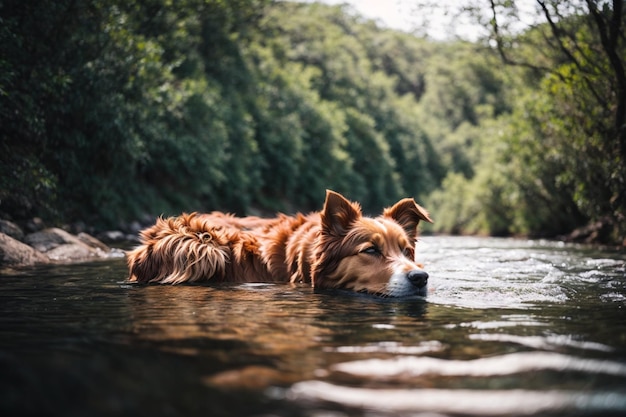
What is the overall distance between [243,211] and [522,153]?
15.9 m

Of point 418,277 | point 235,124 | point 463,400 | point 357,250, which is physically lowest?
point 463,400

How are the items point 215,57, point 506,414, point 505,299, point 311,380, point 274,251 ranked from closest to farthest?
point 506,414 → point 311,380 → point 505,299 → point 274,251 → point 215,57

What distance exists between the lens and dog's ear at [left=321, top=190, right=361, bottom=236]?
6.75 metres

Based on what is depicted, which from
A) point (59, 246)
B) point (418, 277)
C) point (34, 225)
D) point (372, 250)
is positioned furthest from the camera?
point (34, 225)

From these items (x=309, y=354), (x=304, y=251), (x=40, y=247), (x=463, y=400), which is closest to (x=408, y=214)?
(x=304, y=251)

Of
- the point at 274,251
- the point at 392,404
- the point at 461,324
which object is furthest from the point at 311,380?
the point at 274,251

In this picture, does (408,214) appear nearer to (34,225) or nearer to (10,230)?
(10,230)

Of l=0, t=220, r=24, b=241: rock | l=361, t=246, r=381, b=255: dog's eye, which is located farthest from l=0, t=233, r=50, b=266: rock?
l=361, t=246, r=381, b=255: dog's eye

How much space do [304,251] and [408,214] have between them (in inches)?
55.0

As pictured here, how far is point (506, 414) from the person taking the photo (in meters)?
2.24

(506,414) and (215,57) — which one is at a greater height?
(215,57)

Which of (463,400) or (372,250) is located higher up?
(372,250)

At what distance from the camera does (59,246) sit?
11203mm

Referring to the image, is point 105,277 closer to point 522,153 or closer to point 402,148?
point 522,153
